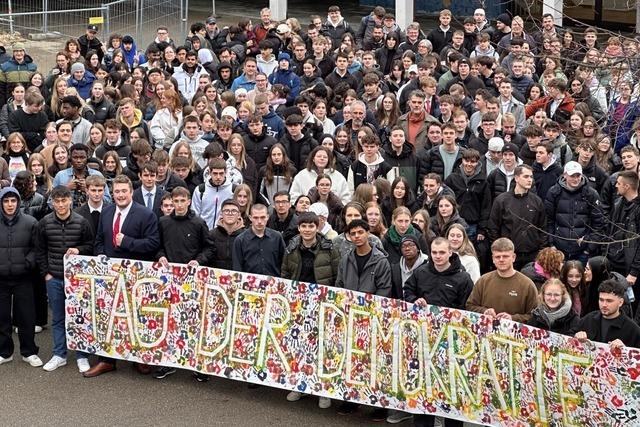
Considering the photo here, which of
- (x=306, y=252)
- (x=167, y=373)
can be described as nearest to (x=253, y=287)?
(x=306, y=252)

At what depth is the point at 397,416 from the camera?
10867 mm

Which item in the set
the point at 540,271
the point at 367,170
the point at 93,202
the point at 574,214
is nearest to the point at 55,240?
the point at 93,202

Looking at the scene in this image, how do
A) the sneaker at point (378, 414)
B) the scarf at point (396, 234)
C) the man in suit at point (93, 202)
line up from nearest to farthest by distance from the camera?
1. the sneaker at point (378, 414)
2. the scarf at point (396, 234)
3. the man in suit at point (93, 202)

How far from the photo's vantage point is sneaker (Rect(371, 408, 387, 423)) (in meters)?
10.9

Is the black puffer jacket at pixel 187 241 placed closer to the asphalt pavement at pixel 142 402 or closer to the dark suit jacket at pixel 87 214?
the dark suit jacket at pixel 87 214

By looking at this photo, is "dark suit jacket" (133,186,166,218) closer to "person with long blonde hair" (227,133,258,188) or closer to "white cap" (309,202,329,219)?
"person with long blonde hair" (227,133,258,188)

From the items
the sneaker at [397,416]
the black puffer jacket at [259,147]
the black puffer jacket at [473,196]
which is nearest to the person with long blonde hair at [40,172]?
the black puffer jacket at [259,147]

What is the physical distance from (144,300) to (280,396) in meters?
1.56

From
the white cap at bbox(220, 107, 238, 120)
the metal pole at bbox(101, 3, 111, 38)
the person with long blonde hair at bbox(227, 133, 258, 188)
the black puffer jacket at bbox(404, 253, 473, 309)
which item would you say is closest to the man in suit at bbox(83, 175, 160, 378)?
the person with long blonde hair at bbox(227, 133, 258, 188)

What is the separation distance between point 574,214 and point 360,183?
2404 millimetres

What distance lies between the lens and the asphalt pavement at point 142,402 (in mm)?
10828

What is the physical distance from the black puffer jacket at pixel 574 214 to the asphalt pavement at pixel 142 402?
308 centimetres

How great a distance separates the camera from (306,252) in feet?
37.2

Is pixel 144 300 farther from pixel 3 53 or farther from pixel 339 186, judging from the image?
pixel 3 53
